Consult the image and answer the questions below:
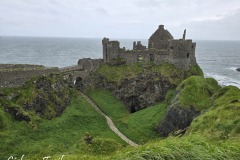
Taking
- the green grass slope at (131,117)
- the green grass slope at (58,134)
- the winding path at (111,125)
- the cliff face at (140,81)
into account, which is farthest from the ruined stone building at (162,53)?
the green grass slope at (58,134)

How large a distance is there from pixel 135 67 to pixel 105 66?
6337mm

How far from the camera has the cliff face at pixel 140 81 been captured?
53.2m

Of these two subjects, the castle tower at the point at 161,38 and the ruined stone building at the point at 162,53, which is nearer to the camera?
the ruined stone building at the point at 162,53

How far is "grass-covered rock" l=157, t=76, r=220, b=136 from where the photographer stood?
3800 cm

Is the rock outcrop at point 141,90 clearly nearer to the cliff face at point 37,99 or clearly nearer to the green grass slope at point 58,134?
the green grass slope at point 58,134

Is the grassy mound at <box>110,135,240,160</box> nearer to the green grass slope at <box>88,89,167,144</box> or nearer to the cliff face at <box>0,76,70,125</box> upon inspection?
the green grass slope at <box>88,89,167,144</box>

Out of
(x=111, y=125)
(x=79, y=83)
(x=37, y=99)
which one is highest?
(x=79, y=83)

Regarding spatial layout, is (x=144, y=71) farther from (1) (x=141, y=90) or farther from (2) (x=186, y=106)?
(2) (x=186, y=106)

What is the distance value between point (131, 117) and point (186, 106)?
10.1 metres

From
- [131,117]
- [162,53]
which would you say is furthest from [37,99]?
[162,53]

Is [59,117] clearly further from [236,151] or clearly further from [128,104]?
[236,151]

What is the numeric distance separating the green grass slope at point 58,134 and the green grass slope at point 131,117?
244cm

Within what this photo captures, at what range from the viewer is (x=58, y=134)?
118 feet

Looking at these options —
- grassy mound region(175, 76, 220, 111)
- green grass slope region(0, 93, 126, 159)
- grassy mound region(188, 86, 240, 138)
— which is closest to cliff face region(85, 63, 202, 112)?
grassy mound region(175, 76, 220, 111)
